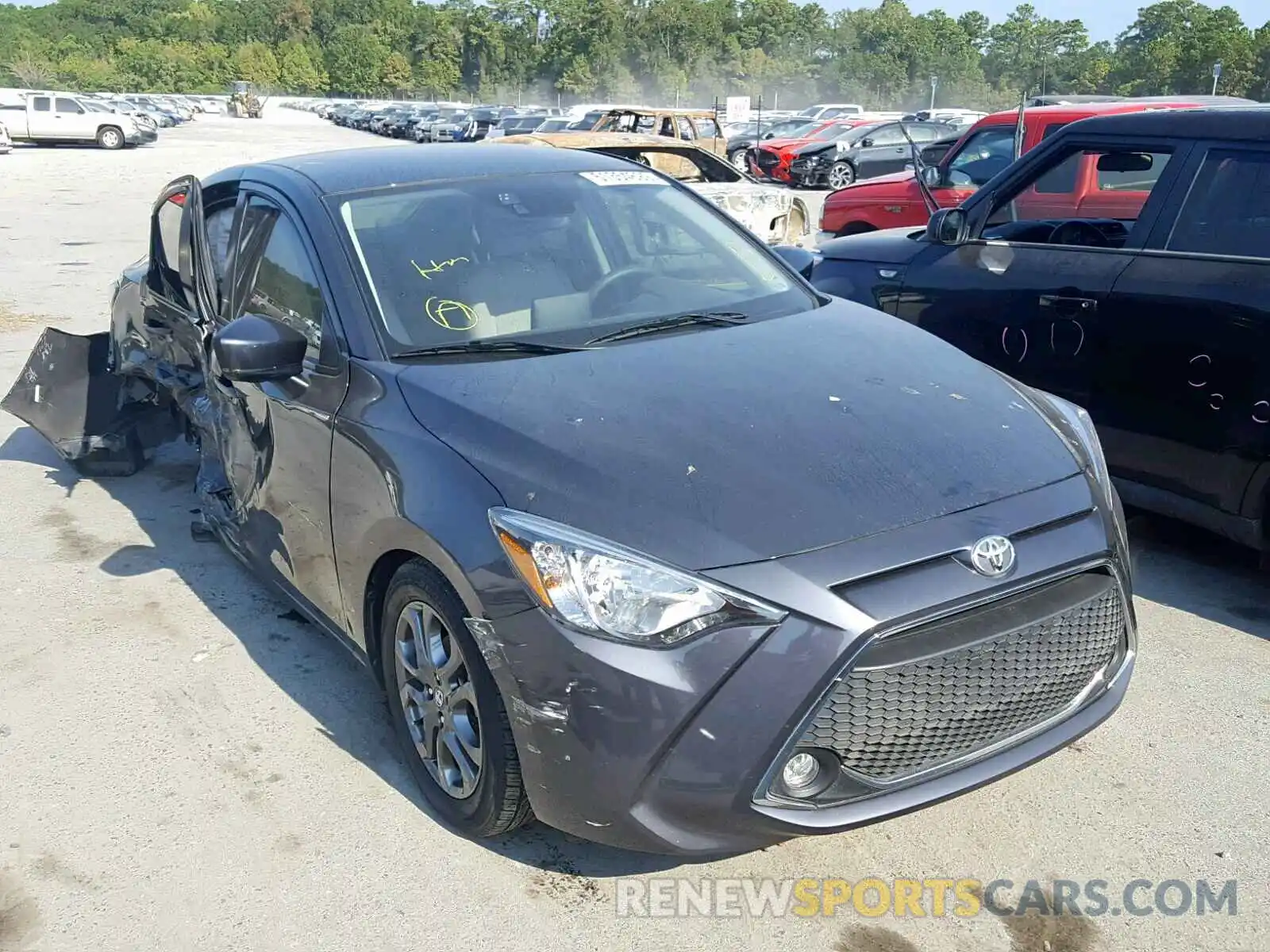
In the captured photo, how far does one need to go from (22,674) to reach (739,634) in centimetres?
287

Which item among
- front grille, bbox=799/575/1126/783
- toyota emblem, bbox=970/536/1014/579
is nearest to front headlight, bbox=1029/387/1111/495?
front grille, bbox=799/575/1126/783

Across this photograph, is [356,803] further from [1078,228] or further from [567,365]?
[1078,228]

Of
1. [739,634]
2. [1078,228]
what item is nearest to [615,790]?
[739,634]

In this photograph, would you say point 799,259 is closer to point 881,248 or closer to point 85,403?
point 881,248

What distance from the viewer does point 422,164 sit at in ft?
13.3

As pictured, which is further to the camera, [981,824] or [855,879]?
[981,824]

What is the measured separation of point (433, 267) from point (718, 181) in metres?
9.53

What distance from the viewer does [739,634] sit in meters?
2.39

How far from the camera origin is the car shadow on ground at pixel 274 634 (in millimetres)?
3016

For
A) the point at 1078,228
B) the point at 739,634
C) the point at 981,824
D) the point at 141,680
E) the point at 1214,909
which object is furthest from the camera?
the point at 1078,228

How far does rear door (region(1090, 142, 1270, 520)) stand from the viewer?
13.2 feet

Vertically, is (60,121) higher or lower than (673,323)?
higher

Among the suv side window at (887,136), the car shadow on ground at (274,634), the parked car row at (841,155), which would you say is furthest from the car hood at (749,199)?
the suv side window at (887,136)

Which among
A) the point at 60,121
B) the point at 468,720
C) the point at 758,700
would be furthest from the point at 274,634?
the point at 60,121
